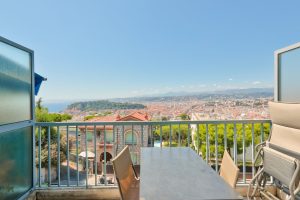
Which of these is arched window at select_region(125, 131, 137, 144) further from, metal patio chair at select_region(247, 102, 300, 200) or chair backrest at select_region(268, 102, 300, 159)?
chair backrest at select_region(268, 102, 300, 159)

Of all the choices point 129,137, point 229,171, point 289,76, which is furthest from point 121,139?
point 289,76

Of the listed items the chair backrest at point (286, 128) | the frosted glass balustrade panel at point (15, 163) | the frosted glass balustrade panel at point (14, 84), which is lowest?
the frosted glass balustrade panel at point (15, 163)

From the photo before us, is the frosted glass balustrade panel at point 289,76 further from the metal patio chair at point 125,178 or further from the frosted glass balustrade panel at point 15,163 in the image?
the frosted glass balustrade panel at point 15,163

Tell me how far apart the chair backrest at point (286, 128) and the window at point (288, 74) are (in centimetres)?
45

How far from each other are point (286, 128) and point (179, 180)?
65.6 inches

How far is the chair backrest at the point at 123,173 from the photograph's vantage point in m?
1.83

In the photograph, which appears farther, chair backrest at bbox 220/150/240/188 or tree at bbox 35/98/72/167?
tree at bbox 35/98/72/167

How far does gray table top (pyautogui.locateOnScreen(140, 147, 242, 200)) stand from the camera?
1449 millimetres

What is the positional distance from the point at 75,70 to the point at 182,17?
479 inches

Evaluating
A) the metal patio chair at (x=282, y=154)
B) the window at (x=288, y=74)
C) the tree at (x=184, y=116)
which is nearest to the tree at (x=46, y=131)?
the tree at (x=184, y=116)

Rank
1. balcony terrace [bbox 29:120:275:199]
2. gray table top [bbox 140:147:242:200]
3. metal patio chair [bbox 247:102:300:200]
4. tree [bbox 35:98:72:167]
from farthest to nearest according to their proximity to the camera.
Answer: tree [bbox 35:98:72:167], balcony terrace [bbox 29:120:275:199], metal patio chair [bbox 247:102:300:200], gray table top [bbox 140:147:242:200]

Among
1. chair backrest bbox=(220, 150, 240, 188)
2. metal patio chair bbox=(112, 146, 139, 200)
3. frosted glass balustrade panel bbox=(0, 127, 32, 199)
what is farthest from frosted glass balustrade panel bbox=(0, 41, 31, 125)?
chair backrest bbox=(220, 150, 240, 188)

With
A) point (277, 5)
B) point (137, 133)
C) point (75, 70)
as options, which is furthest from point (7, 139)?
point (75, 70)

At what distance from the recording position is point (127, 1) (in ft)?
38.9
